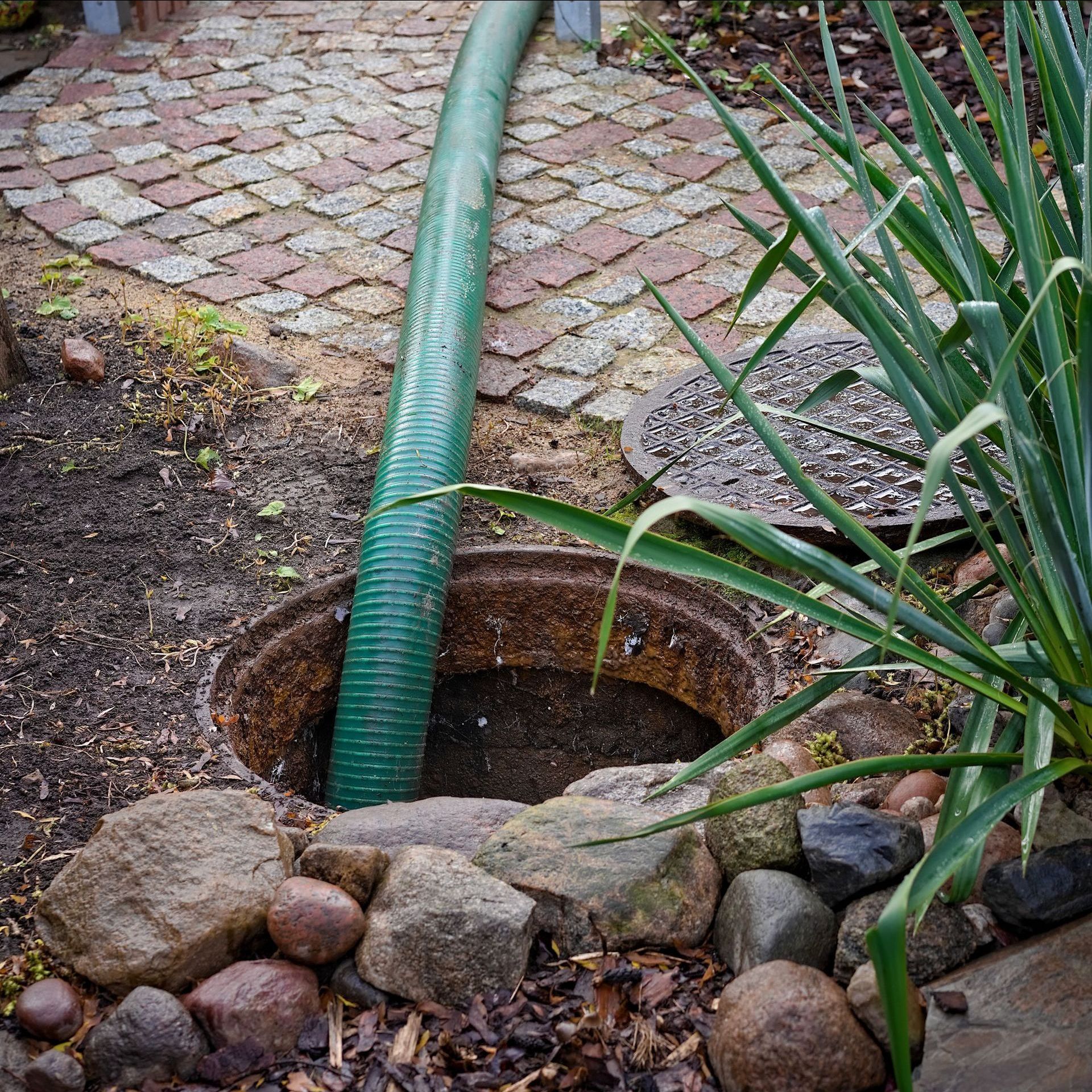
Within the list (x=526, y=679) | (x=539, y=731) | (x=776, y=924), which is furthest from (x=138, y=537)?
(x=776, y=924)

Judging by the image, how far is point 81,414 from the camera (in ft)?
11.8

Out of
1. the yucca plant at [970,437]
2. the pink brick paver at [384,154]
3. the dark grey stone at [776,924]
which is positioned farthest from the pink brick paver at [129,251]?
the dark grey stone at [776,924]

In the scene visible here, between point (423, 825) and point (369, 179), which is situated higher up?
point (369, 179)

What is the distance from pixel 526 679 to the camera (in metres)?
3.49

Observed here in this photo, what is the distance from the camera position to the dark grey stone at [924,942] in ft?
5.77

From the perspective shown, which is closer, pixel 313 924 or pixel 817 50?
pixel 313 924

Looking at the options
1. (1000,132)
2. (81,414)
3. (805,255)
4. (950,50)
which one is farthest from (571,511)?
(950,50)

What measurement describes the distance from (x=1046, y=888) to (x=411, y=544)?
5.35ft

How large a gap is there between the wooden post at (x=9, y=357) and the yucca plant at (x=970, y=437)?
2471mm

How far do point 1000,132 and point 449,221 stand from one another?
249cm

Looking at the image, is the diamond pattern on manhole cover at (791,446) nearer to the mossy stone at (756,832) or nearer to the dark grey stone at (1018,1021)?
the mossy stone at (756,832)

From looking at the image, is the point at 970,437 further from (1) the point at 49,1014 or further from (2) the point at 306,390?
(2) the point at 306,390

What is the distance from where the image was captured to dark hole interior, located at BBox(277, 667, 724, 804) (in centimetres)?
342

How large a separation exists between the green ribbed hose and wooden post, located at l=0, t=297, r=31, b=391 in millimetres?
1186
